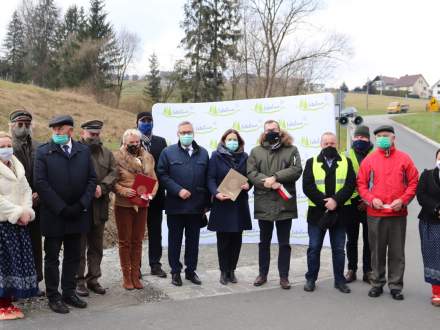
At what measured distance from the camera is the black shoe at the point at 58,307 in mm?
5312

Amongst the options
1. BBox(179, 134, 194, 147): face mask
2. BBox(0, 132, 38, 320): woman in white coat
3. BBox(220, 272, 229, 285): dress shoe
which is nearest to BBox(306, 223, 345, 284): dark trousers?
BBox(220, 272, 229, 285): dress shoe

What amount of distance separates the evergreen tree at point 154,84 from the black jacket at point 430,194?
42.4 metres

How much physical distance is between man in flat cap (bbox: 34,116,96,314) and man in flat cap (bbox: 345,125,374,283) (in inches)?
134

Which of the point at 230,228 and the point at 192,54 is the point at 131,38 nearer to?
the point at 192,54

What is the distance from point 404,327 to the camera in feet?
16.4

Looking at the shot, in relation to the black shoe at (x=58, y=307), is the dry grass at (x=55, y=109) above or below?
above

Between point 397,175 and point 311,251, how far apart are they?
1.45 metres

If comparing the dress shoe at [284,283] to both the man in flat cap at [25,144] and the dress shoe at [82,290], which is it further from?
the man in flat cap at [25,144]

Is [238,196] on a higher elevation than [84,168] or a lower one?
lower

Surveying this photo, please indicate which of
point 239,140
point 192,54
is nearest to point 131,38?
point 192,54

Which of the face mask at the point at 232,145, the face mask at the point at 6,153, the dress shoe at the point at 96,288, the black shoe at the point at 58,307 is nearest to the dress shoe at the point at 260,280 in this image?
the face mask at the point at 232,145

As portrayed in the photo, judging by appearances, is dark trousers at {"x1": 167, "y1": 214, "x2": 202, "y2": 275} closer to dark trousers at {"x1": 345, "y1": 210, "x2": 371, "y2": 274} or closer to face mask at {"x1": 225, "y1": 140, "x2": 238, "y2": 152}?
face mask at {"x1": 225, "y1": 140, "x2": 238, "y2": 152}

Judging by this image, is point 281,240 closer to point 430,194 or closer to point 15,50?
point 430,194

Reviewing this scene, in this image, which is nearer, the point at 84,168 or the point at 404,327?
the point at 404,327
